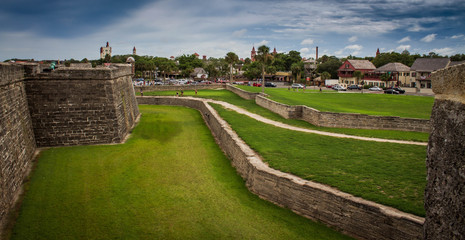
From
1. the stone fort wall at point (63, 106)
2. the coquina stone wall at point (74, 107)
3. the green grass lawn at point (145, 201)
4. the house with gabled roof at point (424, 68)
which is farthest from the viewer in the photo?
the house with gabled roof at point (424, 68)

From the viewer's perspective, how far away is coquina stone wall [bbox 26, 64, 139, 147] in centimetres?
1531

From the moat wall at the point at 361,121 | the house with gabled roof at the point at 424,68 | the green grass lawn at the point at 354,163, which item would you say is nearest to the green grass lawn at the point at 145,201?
the green grass lawn at the point at 354,163

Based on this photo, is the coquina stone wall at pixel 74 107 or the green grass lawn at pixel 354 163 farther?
the coquina stone wall at pixel 74 107

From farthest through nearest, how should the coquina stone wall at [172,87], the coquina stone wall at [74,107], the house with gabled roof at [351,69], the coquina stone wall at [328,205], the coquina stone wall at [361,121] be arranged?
the house with gabled roof at [351,69] → the coquina stone wall at [172,87] → the coquina stone wall at [361,121] → the coquina stone wall at [74,107] → the coquina stone wall at [328,205]

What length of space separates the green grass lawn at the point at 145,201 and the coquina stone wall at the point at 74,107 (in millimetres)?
914

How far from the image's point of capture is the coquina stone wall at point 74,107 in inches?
603

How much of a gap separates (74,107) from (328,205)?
42.7 ft

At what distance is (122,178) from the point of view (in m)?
11.7

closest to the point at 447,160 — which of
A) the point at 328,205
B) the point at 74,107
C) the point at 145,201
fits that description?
the point at 328,205

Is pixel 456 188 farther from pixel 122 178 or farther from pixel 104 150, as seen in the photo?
pixel 104 150

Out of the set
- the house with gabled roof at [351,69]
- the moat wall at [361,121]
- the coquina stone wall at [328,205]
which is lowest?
the coquina stone wall at [328,205]

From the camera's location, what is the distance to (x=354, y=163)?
10766 millimetres

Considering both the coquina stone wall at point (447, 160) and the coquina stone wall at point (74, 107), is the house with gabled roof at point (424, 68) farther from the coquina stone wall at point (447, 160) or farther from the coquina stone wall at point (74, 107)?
the coquina stone wall at point (447, 160)

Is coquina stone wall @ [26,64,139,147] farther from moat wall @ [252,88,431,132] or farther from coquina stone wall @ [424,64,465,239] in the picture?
coquina stone wall @ [424,64,465,239]
